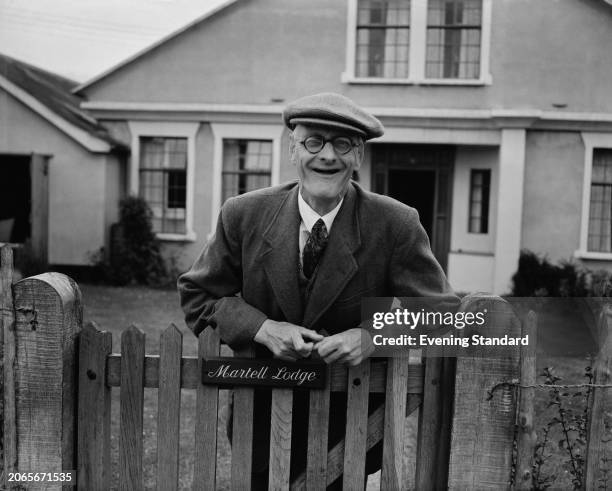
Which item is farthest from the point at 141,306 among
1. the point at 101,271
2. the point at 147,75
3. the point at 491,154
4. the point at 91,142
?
the point at 491,154

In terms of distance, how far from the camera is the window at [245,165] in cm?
1204

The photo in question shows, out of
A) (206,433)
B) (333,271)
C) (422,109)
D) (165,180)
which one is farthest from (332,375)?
(165,180)

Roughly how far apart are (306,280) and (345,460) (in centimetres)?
60

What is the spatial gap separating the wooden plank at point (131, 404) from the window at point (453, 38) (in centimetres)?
1039

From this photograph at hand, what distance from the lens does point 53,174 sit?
11555mm

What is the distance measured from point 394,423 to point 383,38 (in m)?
10.4

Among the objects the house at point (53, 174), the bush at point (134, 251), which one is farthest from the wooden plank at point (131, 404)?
the house at point (53, 174)

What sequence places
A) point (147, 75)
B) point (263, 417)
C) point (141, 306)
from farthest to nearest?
point (147, 75) < point (141, 306) < point (263, 417)

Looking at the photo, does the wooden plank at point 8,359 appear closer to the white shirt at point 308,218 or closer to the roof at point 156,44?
the white shirt at point 308,218

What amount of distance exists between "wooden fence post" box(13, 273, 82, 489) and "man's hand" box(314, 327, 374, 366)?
82 cm

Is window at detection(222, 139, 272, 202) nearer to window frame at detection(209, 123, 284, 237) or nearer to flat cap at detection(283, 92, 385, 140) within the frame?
window frame at detection(209, 123, 284, 237)

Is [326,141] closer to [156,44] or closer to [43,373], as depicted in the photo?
[43,373]

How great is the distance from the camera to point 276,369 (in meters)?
2.12

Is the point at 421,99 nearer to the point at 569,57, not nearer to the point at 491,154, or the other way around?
the point at 491,154
